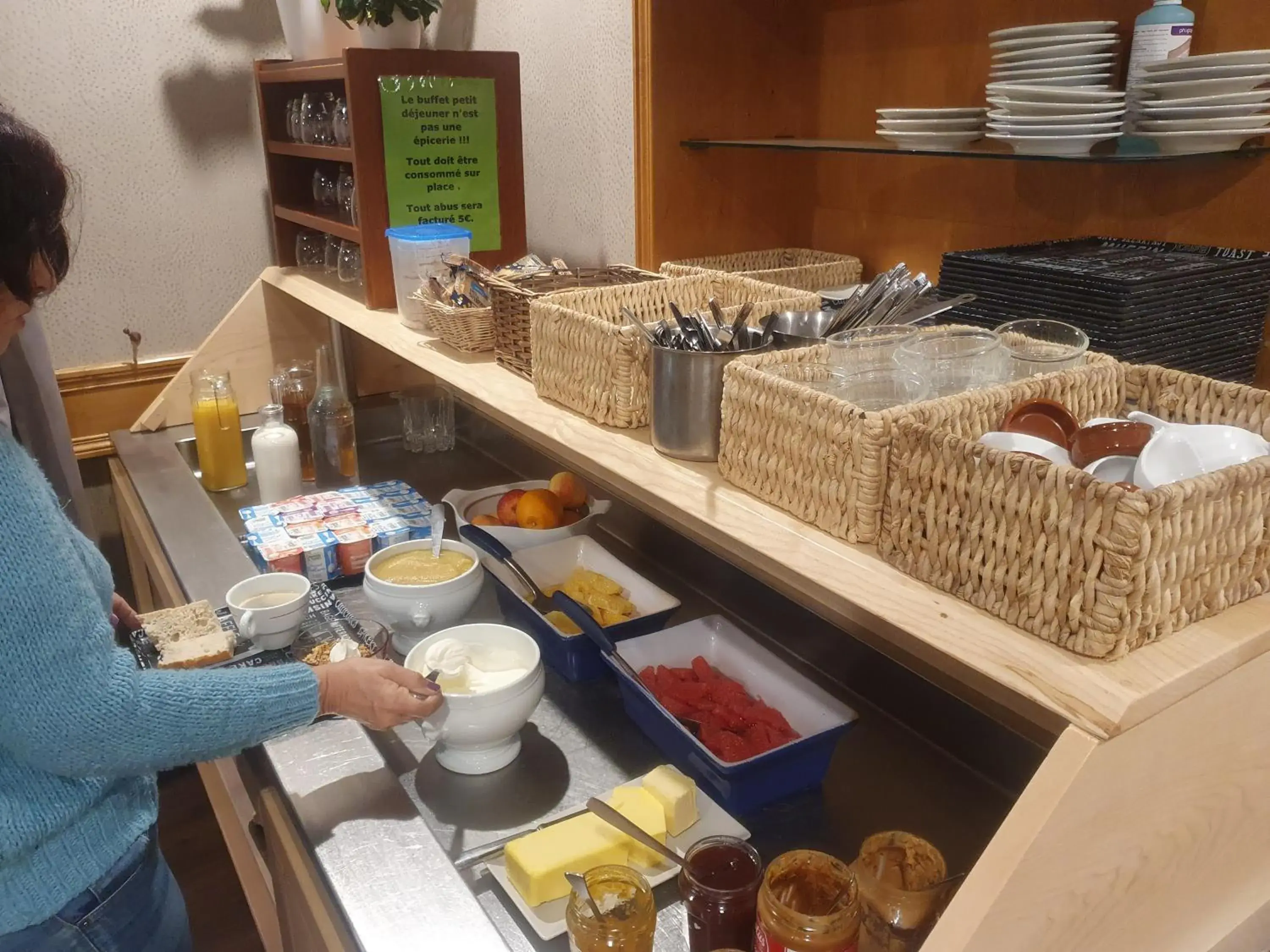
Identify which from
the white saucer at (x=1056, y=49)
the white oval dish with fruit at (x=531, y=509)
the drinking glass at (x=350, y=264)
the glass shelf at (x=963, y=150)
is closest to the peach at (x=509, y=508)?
the white oval dish with fruit at (x=531, y=509)

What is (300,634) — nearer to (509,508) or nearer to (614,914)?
(509,508)

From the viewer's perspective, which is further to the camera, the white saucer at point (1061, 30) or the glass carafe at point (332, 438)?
the glass carafe at point (332, 438)

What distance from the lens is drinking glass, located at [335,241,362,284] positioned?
190 centimetres

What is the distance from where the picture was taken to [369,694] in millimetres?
1034

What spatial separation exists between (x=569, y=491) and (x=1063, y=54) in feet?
3.36

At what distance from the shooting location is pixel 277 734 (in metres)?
0.97

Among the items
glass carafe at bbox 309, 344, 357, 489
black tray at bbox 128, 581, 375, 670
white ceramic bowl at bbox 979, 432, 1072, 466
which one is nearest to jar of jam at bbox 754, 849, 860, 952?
white ceramic bowl at bbox 979, 432, 1072, 466

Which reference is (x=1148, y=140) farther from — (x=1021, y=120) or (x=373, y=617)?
(x=373, y=617)

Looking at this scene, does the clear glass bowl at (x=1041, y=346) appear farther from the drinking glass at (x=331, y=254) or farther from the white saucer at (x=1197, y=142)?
the drinking glass at (x=331, y=254)

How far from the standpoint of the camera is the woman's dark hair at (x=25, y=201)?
31.4 inches

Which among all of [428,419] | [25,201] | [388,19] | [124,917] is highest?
[388,19]

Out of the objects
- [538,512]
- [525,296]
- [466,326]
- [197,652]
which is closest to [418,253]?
[466,326]

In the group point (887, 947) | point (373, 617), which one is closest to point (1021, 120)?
point (887, 947)

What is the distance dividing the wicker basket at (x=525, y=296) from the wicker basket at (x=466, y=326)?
23mm
